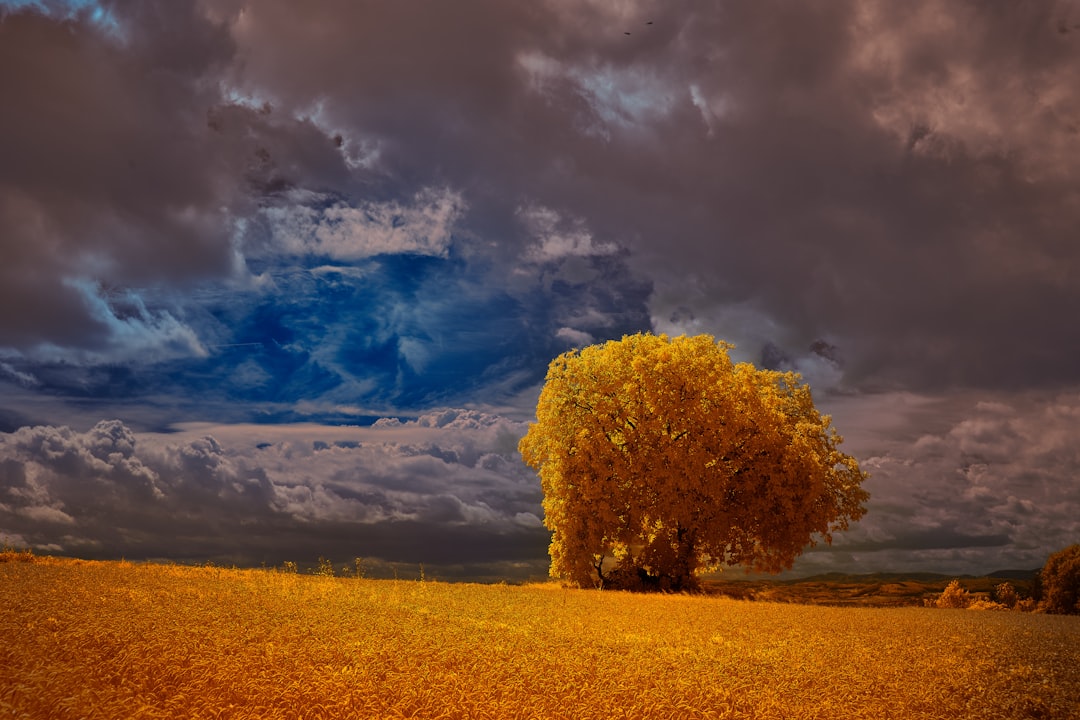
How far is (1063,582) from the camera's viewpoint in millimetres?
29547

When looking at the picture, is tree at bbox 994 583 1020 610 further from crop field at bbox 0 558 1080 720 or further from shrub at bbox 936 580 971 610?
crop field at bbox 0 558 1080 720

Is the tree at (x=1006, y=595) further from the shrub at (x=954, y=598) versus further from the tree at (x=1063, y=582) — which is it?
the tree at (x=1063, y=582)

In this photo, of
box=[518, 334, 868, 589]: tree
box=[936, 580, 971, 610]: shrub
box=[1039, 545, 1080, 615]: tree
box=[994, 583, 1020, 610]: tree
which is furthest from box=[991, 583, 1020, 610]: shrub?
box=[518, 334, 868, 589]: tree

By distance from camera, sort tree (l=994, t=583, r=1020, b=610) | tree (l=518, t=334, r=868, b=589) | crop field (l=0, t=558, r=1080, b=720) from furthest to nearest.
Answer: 1. tree (l=994, t=583, r=1020, b=610)
2. tree (l=518, t=334, r=868, b=589)
3. crop field (l=0, t=558, r=1080, b=720)

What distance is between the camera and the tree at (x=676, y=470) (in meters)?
28.3

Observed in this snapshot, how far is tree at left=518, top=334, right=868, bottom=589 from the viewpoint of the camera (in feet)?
92.9

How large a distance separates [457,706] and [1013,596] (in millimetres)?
34836

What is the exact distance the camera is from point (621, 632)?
1296cm

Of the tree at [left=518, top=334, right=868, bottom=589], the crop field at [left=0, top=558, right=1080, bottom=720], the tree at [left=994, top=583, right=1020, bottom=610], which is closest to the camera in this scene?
the crop field at [left=0, top=558, right=1080, bottom=720]

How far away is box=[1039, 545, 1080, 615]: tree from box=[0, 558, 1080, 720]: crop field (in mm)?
17198

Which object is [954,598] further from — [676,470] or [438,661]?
[438,661]

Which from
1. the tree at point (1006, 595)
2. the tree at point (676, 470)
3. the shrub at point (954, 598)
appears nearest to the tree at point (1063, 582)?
the tree at point (1006, 595)

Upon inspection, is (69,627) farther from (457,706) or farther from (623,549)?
(623,549)

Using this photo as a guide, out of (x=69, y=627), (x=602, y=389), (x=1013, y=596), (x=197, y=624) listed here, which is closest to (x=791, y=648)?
(x=197, y=624)
